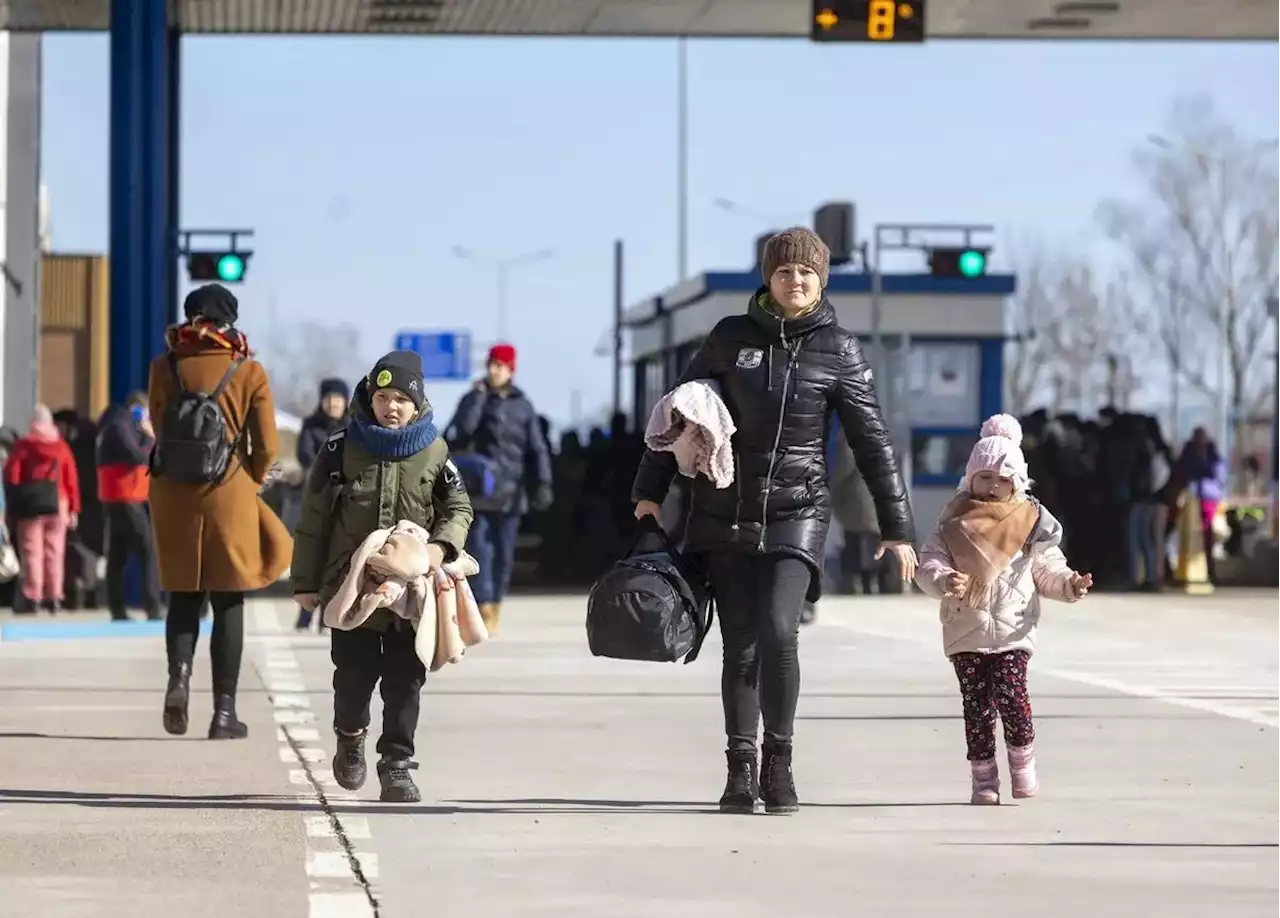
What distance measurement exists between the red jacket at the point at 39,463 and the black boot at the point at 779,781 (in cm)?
1440

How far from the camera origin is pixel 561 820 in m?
9.50

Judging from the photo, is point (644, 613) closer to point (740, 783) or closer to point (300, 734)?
point (740, 783)

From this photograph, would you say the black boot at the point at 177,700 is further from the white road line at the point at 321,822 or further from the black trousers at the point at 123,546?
the black trousers at the point at 123,546

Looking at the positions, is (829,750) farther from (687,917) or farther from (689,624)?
(687,917)

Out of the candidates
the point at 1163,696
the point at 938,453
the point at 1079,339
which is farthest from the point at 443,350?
the point at 1163,696

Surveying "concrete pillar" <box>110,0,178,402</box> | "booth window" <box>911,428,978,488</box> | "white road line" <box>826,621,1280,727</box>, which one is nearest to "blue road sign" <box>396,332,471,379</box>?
"booth window" <box>911,428,978,488</box>

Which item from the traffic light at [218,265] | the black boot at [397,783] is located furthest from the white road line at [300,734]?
the traffic light at [218,265]

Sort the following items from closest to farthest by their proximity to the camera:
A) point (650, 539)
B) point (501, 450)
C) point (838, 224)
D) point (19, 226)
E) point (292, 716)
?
point (650, 539) < point (292, 716) < point (501, 450) < point (838, 224) < point (19, 226)

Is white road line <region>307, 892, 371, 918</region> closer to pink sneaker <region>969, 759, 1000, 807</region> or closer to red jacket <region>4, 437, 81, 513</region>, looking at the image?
pink sneaker <region>969, 759, 1000, 807</region>

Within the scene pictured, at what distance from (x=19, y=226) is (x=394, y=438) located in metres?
46.4

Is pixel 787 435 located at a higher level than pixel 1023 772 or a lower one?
higher

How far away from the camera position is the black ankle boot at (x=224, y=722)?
1234 cm

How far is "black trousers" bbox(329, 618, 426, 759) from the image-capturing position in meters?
10.1

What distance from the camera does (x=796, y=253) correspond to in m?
9.66
